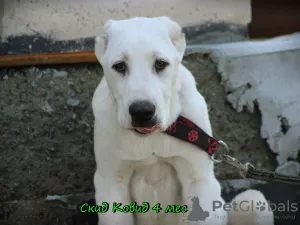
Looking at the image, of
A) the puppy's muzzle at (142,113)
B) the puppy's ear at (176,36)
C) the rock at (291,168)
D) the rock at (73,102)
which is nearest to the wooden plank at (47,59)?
the rock at (73,102)

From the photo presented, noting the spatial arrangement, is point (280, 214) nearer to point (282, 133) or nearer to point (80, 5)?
point (282, 133)

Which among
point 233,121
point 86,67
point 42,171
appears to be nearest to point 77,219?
→ point 42,171

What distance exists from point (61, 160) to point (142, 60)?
1.24m

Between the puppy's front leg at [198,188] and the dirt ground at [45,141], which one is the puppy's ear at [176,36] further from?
the dirt ground at [45,141]

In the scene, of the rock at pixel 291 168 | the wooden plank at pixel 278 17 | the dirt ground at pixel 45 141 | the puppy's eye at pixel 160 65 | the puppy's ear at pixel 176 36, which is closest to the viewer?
the puppy's eye at pixel 160 65

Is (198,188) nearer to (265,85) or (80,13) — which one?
(265,85)

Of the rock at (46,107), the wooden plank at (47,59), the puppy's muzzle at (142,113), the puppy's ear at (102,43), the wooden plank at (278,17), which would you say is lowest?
the puppy's muzzle at (142,113)

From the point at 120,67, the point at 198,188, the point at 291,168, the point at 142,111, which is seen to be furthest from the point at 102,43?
the point at 291,168

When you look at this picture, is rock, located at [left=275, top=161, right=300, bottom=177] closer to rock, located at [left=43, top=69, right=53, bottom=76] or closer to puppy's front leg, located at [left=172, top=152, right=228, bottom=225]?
puppy's front leg, located at [left=172, top=152, right=228, bottom=225]

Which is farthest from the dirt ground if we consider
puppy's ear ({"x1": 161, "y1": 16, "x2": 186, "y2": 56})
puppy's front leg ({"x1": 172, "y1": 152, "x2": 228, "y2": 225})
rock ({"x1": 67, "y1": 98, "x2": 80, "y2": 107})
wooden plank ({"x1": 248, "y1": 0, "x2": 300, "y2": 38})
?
wooden plank ({"x1": 248, "y1": 0, "x2": 300, "y2": 38})

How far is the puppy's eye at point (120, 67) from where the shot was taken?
2.07 meters

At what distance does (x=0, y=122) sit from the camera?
3023mm

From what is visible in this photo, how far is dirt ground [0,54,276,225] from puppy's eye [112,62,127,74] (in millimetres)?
1046

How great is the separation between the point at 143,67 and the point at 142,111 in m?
0.20
